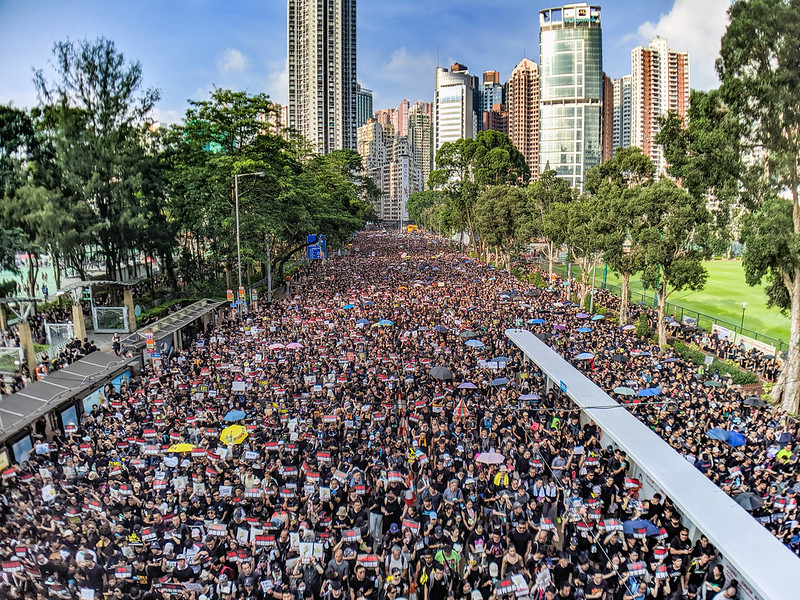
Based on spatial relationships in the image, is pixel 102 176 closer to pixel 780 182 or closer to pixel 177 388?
pixel 177 388

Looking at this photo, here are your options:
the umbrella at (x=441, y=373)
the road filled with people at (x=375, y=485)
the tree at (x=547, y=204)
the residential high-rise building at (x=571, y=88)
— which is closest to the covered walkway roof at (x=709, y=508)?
the road filled with people at (x=375, y=485)

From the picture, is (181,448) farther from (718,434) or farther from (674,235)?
(674,235)

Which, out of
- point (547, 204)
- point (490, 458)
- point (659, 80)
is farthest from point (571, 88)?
point (490, 458)

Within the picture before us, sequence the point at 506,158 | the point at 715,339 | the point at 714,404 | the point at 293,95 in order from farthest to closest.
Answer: the point at 293,95 < the point at 506,158 < the point at 715,339 < the point at 714,404

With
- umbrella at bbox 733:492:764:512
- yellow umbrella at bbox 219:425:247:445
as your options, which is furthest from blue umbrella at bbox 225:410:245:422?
umbrella at bbox 733:492:764:512

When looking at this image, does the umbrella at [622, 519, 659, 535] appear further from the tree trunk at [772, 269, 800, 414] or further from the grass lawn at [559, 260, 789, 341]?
the grass lawn at [559, 260, 789, 341]

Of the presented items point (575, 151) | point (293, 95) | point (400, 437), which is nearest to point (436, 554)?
point (400, 437)
